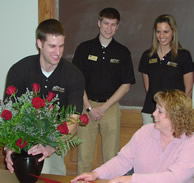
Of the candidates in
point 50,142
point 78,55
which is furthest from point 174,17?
point 50,142

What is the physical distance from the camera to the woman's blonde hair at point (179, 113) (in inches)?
71.6

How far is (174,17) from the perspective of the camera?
327cm

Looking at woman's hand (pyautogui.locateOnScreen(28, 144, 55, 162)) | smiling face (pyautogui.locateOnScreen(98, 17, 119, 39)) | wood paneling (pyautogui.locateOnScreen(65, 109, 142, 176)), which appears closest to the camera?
woman's hand (pyautogui.locateOnScreen(28, 144, 55, 162))

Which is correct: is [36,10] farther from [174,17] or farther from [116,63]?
[174,17]

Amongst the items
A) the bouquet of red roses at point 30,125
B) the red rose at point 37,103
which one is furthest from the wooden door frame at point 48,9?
the red rose at point 37,103

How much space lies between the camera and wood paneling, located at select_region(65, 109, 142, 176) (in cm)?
351

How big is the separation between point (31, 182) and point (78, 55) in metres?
1.83

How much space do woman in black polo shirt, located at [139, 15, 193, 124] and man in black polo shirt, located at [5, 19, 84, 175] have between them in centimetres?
96

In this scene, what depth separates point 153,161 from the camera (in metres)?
1.87

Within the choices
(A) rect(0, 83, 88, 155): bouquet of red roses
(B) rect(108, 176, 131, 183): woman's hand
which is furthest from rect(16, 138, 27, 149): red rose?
(B) rect(108, 176, 131, 183): woman's hand

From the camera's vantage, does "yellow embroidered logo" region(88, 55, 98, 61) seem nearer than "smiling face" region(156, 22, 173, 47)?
No

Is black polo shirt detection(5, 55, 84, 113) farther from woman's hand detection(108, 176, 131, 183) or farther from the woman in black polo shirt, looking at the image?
the woman in black polo shirt

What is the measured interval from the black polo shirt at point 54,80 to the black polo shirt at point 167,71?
95 centimetres

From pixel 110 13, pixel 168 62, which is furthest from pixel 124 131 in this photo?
pixel 110 13
